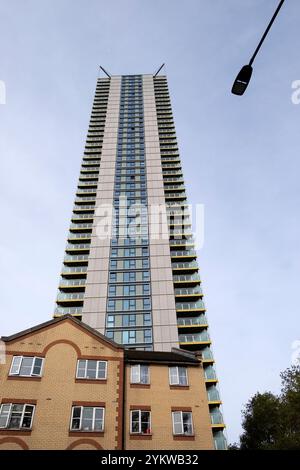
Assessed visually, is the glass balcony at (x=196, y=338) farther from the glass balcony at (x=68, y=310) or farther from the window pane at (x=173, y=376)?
the window pane at (x=173, y=376)

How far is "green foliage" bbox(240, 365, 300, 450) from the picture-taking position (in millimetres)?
32844

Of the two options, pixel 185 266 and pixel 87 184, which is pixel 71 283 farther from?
pixel 87 184

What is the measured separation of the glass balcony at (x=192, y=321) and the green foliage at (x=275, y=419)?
10850 millimetres

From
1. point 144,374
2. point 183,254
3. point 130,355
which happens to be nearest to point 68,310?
point 183,254

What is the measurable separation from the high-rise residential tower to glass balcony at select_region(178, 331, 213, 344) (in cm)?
13

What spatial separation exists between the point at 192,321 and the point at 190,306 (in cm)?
252

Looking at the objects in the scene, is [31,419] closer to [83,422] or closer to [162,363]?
[83,422]

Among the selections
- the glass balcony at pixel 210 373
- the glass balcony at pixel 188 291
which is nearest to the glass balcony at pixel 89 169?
the glass balcony at pixel 188 291

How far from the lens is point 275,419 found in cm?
3806

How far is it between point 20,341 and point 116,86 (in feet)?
279

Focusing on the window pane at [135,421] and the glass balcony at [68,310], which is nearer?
the window pane at [135,421]

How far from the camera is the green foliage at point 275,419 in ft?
108

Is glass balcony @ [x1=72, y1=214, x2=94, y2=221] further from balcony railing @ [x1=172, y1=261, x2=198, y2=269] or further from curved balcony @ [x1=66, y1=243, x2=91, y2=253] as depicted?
balcony railing @ [x1=172, y1=261, x2=198, y2=269]
